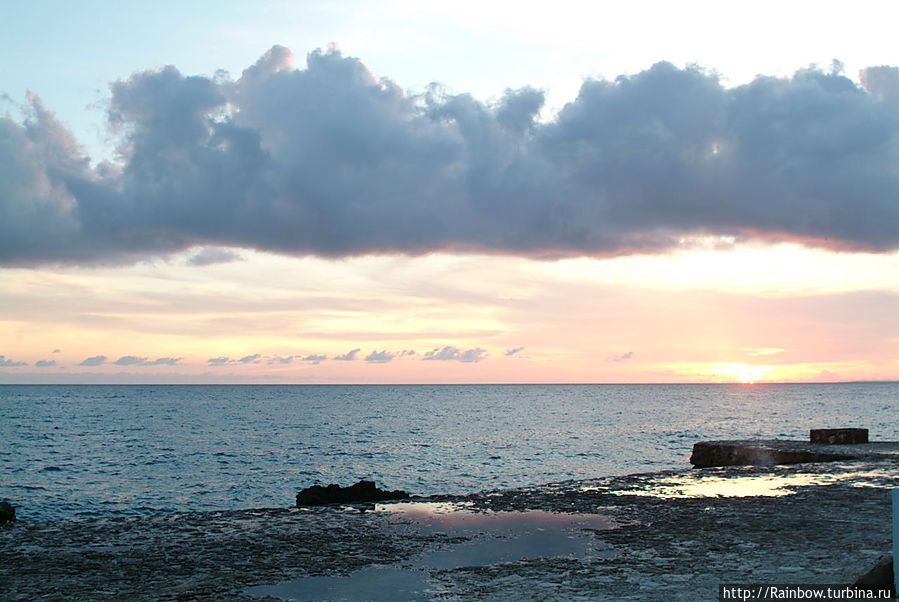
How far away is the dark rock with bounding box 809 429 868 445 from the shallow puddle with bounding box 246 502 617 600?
22.0m

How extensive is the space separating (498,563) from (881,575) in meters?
6.02

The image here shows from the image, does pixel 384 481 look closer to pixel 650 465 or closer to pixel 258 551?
pixel 650 465

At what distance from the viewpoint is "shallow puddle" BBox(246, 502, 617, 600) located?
11.5 meters

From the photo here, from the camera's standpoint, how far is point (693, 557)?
13305mm

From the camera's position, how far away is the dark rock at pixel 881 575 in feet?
32.2

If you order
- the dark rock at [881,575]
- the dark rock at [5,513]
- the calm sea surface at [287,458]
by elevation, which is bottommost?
the calm sea surface at [287,458]

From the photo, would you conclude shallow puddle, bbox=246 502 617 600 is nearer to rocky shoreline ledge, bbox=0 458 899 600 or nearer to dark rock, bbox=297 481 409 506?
rocky shoreline ledge, bbox=0 458 899 600

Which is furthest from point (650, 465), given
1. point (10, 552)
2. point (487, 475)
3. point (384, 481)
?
point (10, 552)

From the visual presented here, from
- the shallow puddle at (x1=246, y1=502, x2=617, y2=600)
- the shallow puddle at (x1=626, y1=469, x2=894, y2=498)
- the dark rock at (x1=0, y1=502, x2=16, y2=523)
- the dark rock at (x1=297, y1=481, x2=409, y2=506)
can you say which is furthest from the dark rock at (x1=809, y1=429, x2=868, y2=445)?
the dark rock at (x1=0, y1=502, x2=16, y2=523)

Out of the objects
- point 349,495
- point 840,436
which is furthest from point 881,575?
point 840,436

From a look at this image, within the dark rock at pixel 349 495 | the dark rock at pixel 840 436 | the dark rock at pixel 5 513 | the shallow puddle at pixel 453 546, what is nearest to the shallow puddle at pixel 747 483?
the shallow puddle at pixel 453 546

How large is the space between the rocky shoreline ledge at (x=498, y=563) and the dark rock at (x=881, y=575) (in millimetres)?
1345

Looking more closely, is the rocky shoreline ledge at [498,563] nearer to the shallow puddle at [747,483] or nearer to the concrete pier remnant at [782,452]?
the shallow puddle at [747,483]

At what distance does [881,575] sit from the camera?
9.89m
